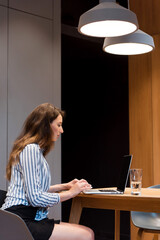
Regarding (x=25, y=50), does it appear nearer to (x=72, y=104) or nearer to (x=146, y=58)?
(x=146, y=58)

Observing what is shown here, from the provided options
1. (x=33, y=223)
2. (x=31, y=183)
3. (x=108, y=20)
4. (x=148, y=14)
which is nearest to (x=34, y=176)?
(x=31, y=183)

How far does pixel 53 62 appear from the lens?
496 centimetres

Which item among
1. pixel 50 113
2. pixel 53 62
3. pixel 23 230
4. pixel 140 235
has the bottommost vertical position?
pixel 140 235

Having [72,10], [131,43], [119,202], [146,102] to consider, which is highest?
[72,10]

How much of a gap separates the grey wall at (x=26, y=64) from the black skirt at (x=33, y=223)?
6.13ft

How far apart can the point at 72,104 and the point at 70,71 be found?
55 centimetres

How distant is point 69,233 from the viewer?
2.53 m

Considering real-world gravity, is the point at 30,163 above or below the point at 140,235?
above

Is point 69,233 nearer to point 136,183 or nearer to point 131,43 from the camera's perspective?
Answer: point 136,183

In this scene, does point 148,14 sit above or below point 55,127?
above

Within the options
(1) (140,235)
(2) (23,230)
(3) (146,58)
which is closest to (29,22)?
(3) (146,58)

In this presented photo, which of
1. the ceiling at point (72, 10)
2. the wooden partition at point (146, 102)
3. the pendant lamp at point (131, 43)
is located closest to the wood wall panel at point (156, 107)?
the wooden partition at point (146, 102)

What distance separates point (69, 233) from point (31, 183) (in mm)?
381

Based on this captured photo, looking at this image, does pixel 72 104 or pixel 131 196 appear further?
pixel 72 104
